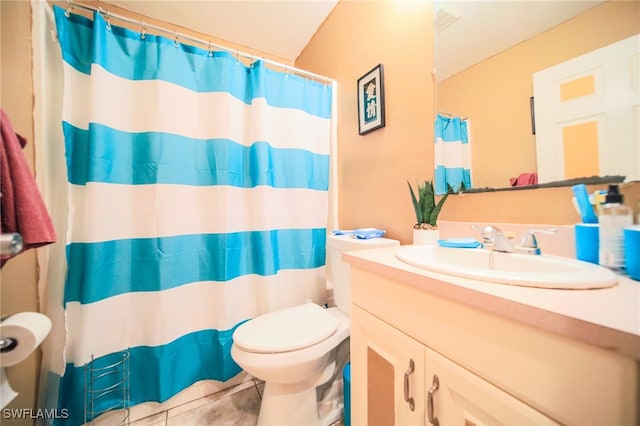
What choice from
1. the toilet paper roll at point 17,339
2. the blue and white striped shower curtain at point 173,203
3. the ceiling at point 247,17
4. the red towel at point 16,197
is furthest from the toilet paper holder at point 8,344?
the ceiling at point 247,17

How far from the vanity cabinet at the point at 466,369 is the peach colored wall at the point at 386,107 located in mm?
545

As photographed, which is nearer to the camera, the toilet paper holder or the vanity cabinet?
the vanity cabinet

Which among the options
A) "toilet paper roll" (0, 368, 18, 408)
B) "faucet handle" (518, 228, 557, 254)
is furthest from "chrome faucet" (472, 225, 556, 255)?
"toilet paper roll" (0, 368, 18, 408)

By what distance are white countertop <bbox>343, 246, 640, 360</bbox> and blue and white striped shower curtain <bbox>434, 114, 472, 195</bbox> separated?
0.50m

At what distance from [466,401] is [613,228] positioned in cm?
49

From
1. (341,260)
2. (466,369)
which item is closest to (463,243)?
(466,369)

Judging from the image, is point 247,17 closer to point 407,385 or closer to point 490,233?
point 490,233

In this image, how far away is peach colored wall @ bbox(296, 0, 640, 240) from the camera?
696 mm

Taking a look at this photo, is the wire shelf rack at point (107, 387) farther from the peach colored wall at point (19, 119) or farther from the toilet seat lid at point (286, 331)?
the toilet seat lid at point (286, 331)

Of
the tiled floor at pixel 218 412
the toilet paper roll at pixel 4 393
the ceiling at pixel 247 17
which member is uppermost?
the ceiling at pixel 247 17

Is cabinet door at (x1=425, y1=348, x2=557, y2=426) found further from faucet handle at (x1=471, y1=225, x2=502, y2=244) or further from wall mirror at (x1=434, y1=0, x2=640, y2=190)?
wall mirror at (x1=434, y1=0, x2=640, y2=190)

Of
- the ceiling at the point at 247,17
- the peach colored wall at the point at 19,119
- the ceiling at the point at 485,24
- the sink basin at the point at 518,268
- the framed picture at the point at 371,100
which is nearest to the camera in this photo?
the sink basin at the point at 518,268

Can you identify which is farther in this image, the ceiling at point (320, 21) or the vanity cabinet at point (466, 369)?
the ceiling at point (320, 21)

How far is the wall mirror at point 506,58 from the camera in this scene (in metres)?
0.58
